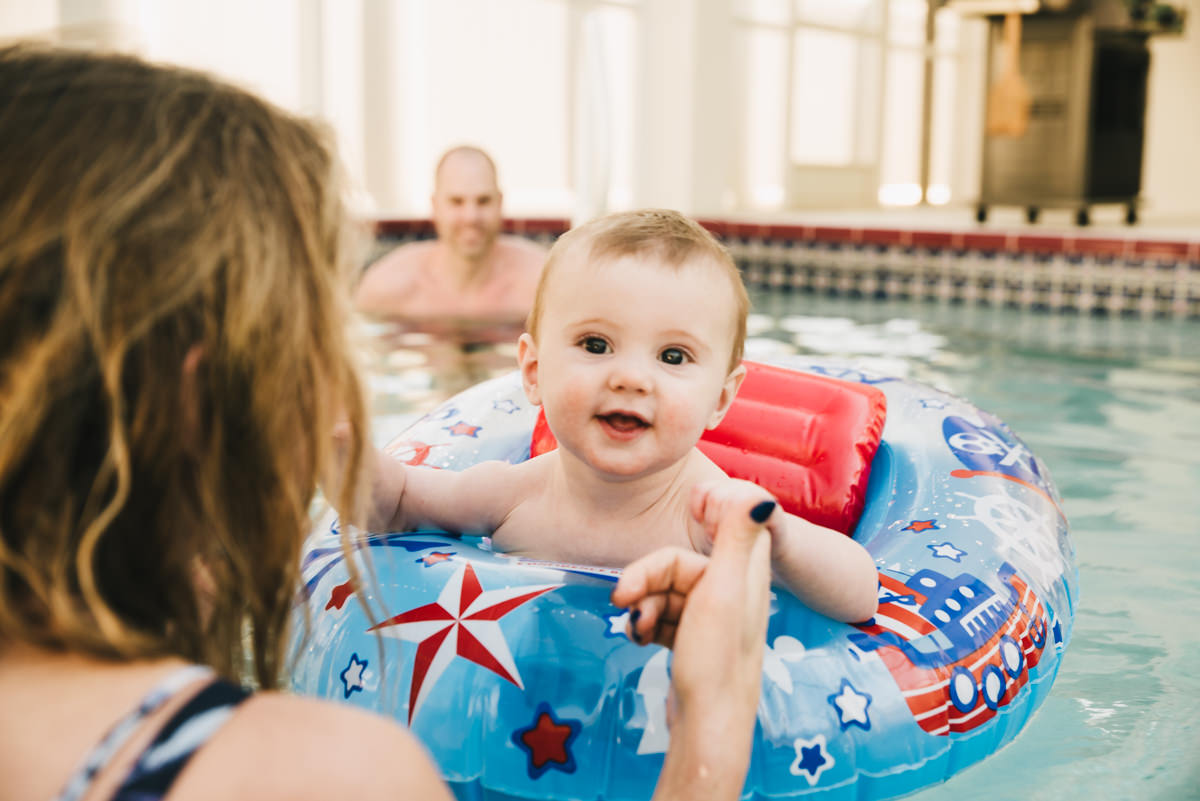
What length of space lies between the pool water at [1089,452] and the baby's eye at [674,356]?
665 mm

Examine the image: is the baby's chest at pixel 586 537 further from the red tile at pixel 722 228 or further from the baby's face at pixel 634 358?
the red tile at pixel 722 228

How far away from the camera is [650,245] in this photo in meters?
1.65

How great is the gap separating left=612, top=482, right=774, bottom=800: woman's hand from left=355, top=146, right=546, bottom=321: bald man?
3.99 m

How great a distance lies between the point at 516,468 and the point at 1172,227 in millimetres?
8509

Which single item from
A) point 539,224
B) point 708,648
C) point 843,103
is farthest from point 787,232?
point 708,648

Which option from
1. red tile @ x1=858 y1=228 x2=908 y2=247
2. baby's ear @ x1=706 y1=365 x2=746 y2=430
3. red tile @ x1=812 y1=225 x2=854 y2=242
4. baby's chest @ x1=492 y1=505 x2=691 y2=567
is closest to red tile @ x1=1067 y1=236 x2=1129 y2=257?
red tile @ x1=858 y1=228 x2=908 y2=247

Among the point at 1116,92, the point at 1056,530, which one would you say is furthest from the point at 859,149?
the point at 1056,530

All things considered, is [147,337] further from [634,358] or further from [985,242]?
[985,242]

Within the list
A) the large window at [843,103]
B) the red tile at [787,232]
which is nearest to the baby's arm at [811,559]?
the red tile at [787,232]

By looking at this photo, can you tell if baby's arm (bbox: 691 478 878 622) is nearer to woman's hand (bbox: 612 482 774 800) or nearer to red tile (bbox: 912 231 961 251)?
woman's hand (bbox: 612 482 774 800)

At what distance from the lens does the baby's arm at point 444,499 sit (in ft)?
6.17

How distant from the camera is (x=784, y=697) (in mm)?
1519

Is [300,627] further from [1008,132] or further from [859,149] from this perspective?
[859,149]

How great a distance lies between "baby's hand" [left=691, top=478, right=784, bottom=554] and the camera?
128 centimetres
